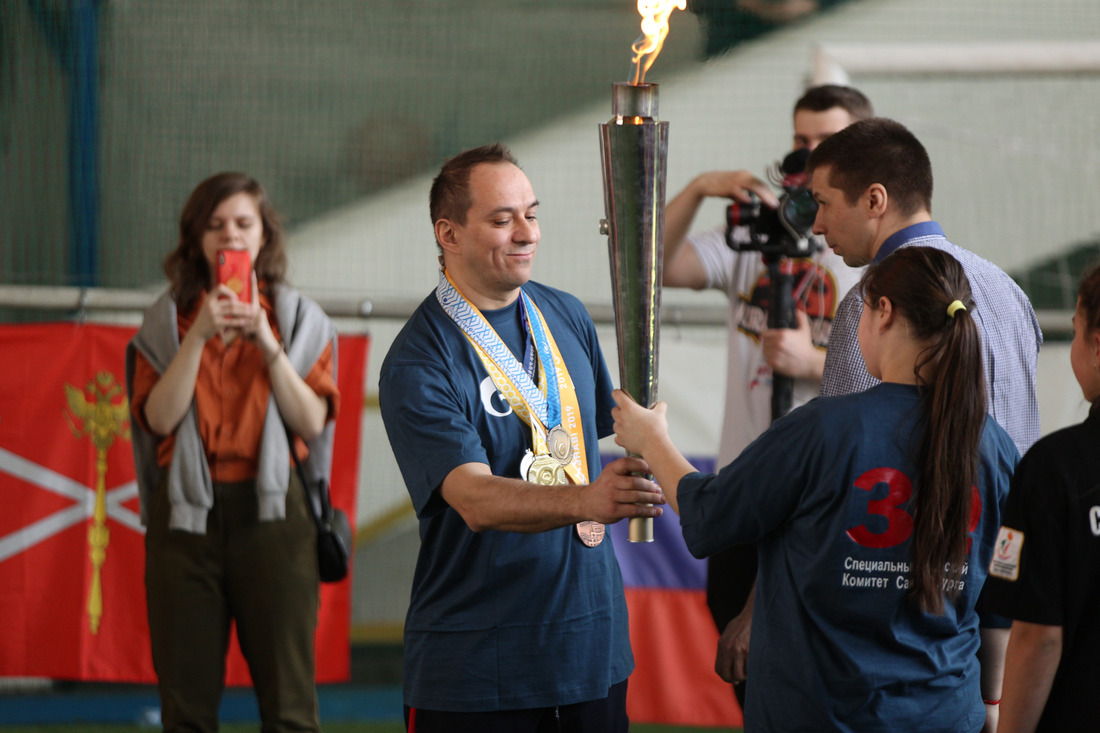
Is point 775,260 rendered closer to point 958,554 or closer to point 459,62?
point 958,554

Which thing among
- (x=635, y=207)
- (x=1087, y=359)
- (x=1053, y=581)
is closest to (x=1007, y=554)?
(x=1053, y=581)

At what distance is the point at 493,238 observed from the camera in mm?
2277

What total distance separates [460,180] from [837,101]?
51.9 inches

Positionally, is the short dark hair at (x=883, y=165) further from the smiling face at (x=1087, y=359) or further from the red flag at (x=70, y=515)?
the red flag at (x=70, y=515)

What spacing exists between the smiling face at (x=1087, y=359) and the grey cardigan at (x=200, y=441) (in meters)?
2.26

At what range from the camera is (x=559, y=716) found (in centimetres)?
217

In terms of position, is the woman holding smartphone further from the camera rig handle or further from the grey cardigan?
the camera rig handle

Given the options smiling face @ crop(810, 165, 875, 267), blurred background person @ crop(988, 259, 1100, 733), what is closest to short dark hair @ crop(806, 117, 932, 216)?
smiling face @ crop(810, 165, 875, 267)

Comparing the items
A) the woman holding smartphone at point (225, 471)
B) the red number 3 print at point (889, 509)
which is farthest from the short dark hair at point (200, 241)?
the red number 3 print at point (889, 509)

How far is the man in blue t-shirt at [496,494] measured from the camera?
83.0 inches

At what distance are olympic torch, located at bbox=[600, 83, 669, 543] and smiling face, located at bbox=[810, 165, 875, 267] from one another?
82 centimetres

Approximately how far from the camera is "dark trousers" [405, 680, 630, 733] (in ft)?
6.98

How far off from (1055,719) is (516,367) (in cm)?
118

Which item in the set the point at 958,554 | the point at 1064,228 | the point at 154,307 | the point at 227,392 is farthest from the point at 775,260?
the point at 1064,228
